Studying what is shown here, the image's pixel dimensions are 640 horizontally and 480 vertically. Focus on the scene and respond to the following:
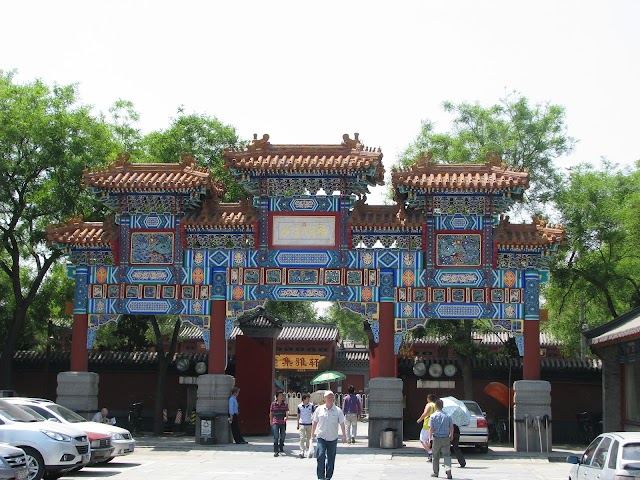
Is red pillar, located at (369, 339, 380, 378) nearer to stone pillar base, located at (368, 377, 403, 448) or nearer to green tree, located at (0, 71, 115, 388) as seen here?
stone pillar base, located at (368, 377, 403, 448)

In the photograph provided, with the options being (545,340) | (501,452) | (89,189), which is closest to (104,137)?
(89,189)

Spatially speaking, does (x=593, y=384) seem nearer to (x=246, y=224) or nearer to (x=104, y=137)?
(x=246, y=224)

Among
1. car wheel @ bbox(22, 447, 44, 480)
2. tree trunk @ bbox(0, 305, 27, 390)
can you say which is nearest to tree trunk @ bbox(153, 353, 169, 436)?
tree trunk @ bbox(0, 305, 27, 390)

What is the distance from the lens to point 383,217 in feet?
89.4

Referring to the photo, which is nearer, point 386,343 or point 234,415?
point 386,343

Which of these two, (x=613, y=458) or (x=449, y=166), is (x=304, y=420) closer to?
(x=449, y=166)

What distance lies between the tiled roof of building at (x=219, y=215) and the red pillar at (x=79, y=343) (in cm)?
409

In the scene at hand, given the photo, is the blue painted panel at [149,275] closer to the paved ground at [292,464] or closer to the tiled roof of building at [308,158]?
the tiled roof of building at [308,158]

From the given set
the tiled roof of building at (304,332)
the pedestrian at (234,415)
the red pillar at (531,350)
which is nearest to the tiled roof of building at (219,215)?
the pedestrian at (234,415)

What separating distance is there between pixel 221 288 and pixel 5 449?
1260 centimetres

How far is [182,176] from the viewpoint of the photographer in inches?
1080

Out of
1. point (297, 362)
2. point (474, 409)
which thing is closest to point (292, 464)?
point (474, 409)

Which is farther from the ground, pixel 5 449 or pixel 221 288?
pixel 221 288

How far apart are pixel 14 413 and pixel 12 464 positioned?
3560 millimetres
